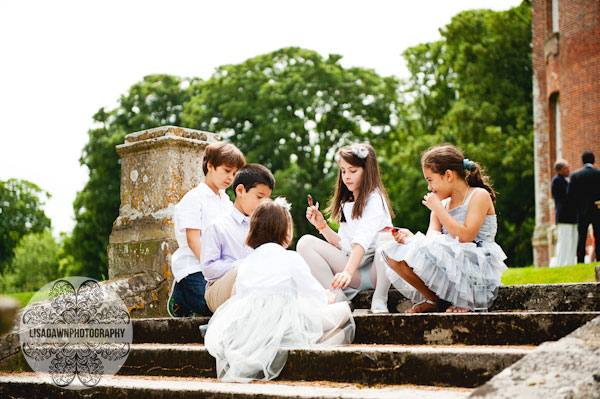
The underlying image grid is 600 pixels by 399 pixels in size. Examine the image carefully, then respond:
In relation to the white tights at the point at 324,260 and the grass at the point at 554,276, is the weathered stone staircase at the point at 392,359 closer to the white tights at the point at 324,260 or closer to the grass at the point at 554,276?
the white tights at the point at 324,260

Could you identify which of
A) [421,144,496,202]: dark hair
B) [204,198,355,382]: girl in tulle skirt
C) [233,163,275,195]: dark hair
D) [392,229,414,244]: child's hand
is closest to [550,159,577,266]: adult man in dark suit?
[421,144,496,202]: dark hair

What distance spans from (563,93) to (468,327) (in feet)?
44.7

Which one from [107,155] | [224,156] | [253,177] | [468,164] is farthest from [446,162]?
[107,155]

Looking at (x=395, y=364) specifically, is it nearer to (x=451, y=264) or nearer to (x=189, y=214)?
(x=451, y=264)

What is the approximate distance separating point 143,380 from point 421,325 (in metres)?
→ 1.60

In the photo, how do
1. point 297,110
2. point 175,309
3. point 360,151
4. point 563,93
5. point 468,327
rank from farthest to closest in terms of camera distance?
1. point 297,110
2. point 563,93
3. point 175,309
4. point 360,151
5. point 468,327

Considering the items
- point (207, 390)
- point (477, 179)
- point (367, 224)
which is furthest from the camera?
point (367, 224)

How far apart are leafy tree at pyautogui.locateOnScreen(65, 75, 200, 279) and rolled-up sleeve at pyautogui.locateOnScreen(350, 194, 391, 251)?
21851mm

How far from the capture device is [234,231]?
4.54m

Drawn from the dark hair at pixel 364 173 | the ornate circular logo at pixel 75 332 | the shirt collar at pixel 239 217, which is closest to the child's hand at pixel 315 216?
the dark hair at pixel 364 173

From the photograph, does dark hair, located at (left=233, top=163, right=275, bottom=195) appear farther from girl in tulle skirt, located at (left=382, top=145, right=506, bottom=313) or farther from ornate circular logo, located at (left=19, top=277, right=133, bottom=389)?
ornate circular logo, located at (left=19, top=277, right=133, bottom=389)

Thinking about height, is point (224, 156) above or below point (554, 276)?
above

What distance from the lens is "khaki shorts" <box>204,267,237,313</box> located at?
4.21 meters

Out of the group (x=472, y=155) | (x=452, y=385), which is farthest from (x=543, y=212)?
(x=452, y=385)
